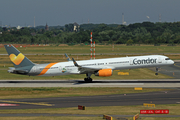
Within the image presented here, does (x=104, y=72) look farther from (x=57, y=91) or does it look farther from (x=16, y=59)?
(x=16, y=59)

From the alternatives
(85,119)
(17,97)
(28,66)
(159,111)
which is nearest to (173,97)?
(159,111)

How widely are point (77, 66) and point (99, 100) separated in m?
16.8

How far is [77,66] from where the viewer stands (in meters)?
55.6

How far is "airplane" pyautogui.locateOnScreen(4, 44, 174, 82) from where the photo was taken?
56.3 m

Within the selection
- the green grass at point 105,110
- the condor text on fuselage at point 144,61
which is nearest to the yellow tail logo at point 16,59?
the green grass at point 105,110

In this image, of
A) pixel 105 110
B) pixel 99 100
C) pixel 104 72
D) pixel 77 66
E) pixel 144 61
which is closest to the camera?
pixel 105 110

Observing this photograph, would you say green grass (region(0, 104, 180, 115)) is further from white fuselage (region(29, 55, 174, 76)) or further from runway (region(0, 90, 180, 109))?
white fuselage (region(29, 55, 174, 76))

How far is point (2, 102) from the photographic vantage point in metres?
39.2

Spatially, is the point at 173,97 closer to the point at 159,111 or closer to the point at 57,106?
the point at 159,111

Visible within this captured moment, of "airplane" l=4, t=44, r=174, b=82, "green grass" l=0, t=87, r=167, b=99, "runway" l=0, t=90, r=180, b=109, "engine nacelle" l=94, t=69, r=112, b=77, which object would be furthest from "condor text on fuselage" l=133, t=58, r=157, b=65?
"runway" l=0, t=90, r=180, b=109

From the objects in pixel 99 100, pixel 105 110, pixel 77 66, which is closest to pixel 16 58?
pixel 77 66

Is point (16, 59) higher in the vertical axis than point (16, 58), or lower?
lower

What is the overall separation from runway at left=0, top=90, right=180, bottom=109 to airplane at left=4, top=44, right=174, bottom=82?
1428 centimetres

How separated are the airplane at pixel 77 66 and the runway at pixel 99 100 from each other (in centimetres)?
1428
